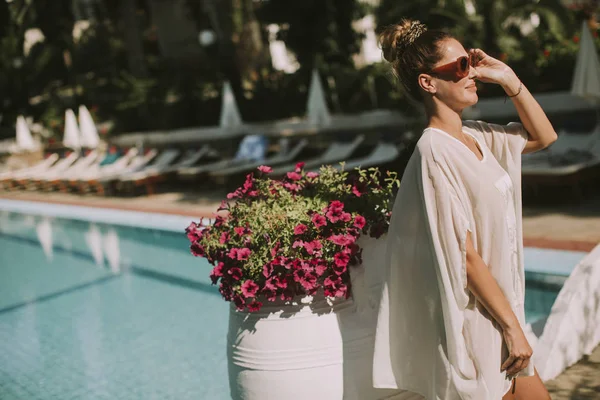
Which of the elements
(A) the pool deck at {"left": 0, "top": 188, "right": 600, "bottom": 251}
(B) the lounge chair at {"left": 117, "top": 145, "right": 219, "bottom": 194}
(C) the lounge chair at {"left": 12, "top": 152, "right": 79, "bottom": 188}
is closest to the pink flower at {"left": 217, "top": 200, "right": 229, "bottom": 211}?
(A) the pool deck at {"left": 0, "top": 188, "right": 600, "bottom": 251}

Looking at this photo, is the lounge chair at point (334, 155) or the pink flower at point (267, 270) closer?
the pink flower at point (267, 270)

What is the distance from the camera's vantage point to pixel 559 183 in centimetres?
878

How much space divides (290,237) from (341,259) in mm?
240

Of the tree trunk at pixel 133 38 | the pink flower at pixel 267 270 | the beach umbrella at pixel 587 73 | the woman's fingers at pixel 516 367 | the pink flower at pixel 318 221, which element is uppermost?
the tree trunk at pixel 133 38

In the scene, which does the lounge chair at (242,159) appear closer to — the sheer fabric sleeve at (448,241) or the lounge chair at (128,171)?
the lounge chair at (128,171)

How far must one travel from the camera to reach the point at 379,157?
12.3 m

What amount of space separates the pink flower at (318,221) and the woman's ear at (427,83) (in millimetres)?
782

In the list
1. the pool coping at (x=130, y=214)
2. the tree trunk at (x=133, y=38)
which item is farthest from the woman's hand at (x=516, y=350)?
the tree trunk at (x=133, y=38)

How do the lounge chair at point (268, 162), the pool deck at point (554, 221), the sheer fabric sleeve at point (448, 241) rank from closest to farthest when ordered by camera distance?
the sheer fabric sleeve at point (448, 241), the pool deck at point (554, 221), the lounge chair at point (268, 162)

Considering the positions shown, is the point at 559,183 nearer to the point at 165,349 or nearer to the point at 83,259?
the point at 165,349

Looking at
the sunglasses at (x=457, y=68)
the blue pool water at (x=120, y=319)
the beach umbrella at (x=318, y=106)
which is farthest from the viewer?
the beach umbrella at (x=318, y=106)

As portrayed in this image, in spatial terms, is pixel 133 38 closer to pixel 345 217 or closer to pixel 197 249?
pixel 197 249

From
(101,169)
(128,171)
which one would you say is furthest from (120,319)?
(101,169)

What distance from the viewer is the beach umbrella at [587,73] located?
30.7 feet
